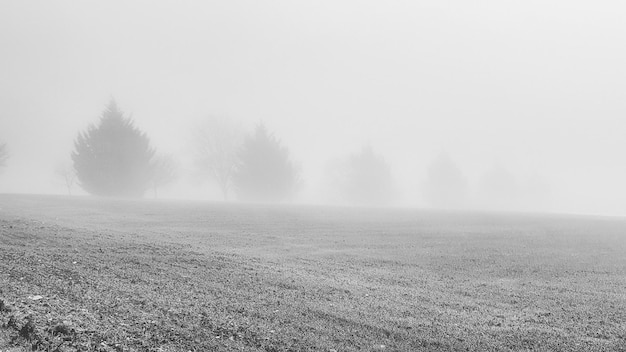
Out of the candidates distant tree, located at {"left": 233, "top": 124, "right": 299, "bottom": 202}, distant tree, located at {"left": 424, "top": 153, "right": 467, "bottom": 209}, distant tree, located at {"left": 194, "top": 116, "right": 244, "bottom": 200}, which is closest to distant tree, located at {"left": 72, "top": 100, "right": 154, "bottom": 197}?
distant tree, located at {"left": 194, "top": 116, "right": 244, "bottom": 200}

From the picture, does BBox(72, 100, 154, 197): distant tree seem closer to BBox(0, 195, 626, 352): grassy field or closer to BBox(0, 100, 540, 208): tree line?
BBox(0, 100, 540, 208): tree line

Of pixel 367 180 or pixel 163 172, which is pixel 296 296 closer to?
pixel 163 172

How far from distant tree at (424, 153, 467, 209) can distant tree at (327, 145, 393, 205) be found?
11.5 m

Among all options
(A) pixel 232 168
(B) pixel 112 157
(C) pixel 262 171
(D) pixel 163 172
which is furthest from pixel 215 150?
(B) pixel 112 157

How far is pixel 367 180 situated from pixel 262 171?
801 inches

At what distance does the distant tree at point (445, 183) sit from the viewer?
86.1m

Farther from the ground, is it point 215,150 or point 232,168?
point 215,150

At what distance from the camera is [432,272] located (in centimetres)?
1496

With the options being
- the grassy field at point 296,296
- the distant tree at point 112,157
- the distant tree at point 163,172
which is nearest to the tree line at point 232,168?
the distant tree at point 112,157

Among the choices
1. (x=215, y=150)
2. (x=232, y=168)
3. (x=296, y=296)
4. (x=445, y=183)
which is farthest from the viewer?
(x=445, y=183)

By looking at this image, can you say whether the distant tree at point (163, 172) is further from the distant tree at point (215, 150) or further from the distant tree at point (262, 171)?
the distant tree at point (262, 171)

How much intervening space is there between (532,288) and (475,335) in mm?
5532

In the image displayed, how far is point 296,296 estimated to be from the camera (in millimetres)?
10336

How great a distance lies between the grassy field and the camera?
727 cm
